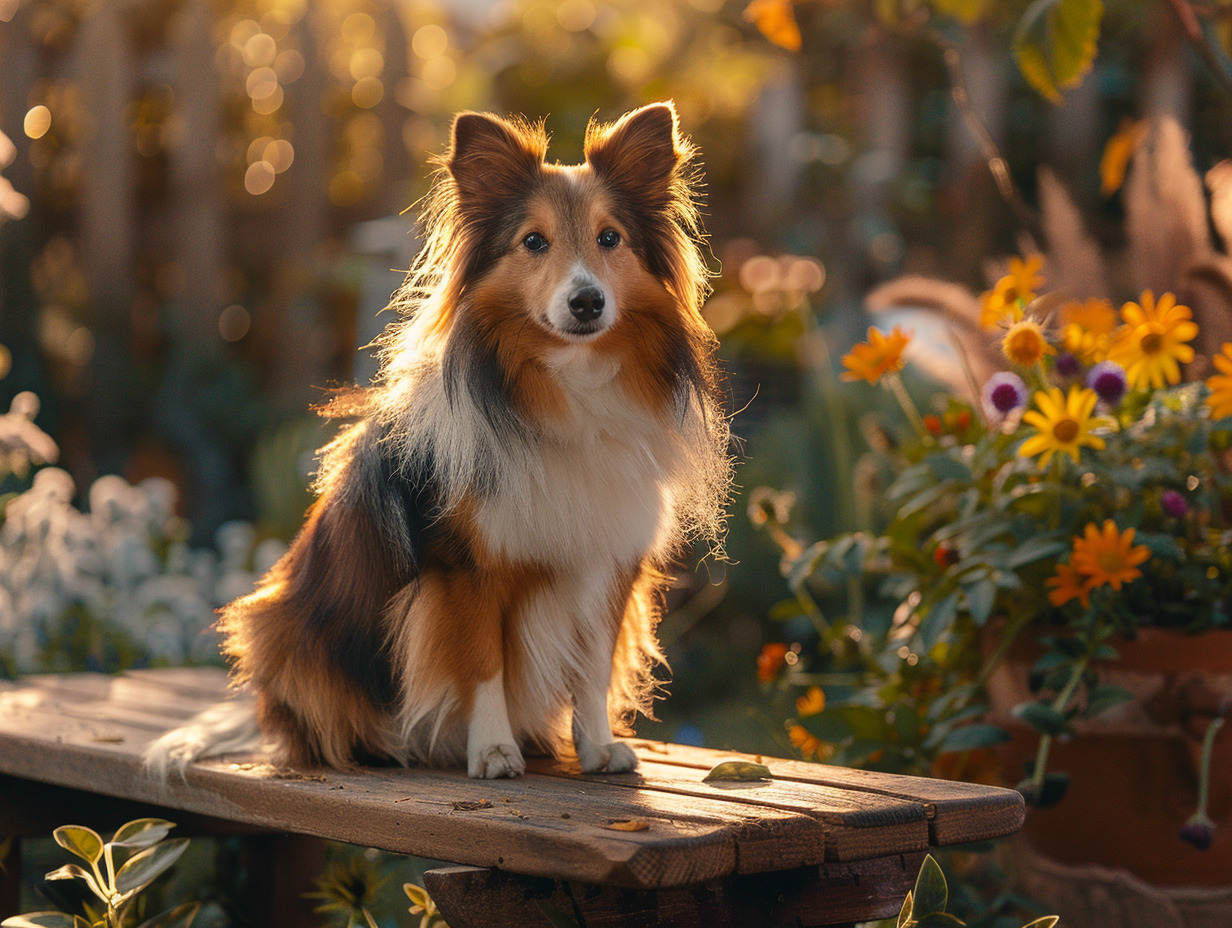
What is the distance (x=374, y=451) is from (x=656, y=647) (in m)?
0.72

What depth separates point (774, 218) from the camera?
706 centimetres

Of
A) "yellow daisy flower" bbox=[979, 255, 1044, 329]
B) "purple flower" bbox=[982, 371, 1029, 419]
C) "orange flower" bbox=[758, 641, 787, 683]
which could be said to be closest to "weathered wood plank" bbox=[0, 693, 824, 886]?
"orange flower" bbox=[758, 641, 787, 683]

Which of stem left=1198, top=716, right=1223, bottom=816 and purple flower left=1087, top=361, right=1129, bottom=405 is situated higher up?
purple flower left=1087, top=361, right=1129, bottom=405

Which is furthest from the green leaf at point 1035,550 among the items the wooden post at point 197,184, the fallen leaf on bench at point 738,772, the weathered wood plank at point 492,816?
the wooden post at point 197,184

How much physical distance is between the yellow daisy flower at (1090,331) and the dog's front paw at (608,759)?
57.3 inches

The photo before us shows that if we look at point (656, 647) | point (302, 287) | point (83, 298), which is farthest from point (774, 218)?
point (656, 647)

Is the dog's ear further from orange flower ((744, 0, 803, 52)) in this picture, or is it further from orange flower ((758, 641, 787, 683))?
orange flower ((758, 641, 787, 683))

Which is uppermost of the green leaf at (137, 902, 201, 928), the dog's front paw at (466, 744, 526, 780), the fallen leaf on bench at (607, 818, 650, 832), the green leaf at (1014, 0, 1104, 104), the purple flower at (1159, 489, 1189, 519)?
the green leaf at (1014, 0, 1104, 104)

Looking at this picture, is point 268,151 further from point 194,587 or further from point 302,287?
point 194,587

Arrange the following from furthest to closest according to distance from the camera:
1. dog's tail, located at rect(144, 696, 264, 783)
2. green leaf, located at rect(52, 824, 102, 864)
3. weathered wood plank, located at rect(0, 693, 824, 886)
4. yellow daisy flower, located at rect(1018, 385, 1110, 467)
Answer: yellow daisy flower, located at rect(1018, 385, 1110, 467) → dog's tail, located at rect(144, 696, 264, 783) → green leaf, located at rect(52, 824, 102, 864) → weathered wood plank, located at rect(0, 693, 824, 886)

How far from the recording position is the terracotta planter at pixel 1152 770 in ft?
8.42

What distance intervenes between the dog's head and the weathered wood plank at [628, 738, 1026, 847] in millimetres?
875

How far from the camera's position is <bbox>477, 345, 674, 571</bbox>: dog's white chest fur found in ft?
7.11

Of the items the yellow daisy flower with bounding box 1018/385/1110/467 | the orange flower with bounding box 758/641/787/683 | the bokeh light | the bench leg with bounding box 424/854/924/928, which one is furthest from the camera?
the bokeh light
